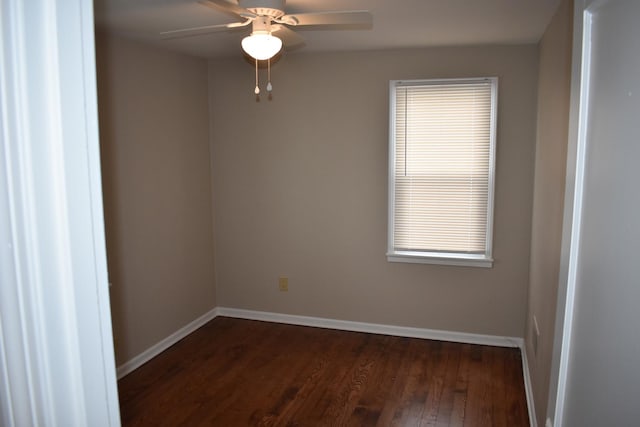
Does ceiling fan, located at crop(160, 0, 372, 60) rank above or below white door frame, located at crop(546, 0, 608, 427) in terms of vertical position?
above

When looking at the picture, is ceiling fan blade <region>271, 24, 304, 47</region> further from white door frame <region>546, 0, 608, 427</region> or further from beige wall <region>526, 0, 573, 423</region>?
white door frame <region>546, 0, 608, 427</region>

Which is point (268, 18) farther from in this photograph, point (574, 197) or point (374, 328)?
point (374, 328)

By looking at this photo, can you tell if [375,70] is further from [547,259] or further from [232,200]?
[547,259]

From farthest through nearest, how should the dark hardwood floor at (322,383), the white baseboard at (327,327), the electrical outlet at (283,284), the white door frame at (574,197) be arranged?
the electrical outlet at (283,284), the white baseboard at (327,327), the dark hardwood floor at (322,383), the white door frame at (574,197)

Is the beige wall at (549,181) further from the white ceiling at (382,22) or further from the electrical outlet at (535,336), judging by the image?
the white ceiling at (382,22)

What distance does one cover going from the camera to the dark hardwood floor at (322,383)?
284 centimetres

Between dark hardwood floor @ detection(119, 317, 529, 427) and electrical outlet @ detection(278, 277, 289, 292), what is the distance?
396 millimetres

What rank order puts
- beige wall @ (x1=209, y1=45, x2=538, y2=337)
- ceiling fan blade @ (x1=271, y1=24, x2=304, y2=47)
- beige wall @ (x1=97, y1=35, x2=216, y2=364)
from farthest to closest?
beige wall @ (x1=209, y1=45, x2=538, y2=337) → beige wall @ (x1=97, y1=35, x2=216, y2=364) → ceiling fan blade @ (x1=271, y1=24, x2=304, y2=47)

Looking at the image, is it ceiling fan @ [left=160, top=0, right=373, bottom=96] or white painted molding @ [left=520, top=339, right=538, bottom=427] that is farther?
white painted molding @ [left=520, top=339, right=538, bottom=427]

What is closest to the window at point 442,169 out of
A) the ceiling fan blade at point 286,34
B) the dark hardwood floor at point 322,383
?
the dark hardwood floor at point 322,383

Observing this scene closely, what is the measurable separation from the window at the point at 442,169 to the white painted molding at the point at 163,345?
184cm

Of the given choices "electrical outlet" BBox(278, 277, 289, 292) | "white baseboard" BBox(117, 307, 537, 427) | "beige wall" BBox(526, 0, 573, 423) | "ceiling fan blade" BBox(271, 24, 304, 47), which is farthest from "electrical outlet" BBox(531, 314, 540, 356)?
"ceiling fan blade" BBox(271, 24, 304, 47)

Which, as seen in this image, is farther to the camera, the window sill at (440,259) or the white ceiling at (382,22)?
the window sill at (440,259)

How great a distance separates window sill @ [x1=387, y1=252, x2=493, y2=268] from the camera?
147 inches
